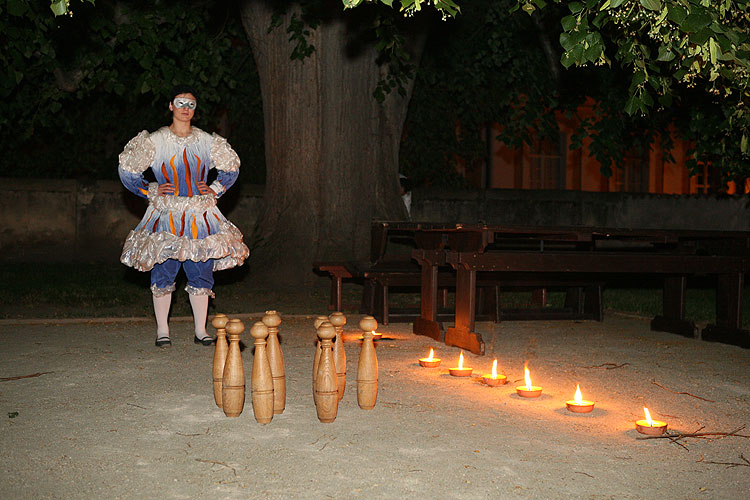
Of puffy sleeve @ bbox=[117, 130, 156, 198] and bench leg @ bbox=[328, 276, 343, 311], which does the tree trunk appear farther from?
puffy sleeve @ bbox=[117, 130, 156, 198]

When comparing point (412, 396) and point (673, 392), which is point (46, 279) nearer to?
point (412, 396)

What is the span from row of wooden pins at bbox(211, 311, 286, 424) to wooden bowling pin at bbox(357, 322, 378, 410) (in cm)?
46

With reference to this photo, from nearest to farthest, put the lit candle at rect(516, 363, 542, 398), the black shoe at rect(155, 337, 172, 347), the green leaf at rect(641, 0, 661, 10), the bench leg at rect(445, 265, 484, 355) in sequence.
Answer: the green leaf at rect(641, 0, 661, 10), the lit candle at rect(516, 363, 542, 398), the black shoe at rect(155, 337, 172, 347), the bench leg at rect(445, 265, 484, 355)

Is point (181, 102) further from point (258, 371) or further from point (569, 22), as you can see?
point (569, 22)

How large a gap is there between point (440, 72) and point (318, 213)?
478 centimetres

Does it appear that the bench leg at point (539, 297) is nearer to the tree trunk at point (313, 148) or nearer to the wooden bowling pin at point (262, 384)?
the tree trunk at point (313, 148)

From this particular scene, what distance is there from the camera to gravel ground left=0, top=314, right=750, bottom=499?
143 inches

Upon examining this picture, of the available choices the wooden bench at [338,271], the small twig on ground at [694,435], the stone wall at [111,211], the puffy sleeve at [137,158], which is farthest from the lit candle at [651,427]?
the stone wall at [111,211]

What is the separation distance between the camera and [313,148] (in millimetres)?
11141

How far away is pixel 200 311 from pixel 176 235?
74cm

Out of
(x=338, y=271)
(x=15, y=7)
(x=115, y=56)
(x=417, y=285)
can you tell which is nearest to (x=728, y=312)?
(x=417, y=285)

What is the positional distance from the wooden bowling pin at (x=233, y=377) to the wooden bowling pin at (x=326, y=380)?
42 centimetres

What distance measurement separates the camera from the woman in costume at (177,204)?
22.4ft

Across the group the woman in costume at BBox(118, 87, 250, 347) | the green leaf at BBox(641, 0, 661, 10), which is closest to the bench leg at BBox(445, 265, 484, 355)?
the woman in costume at BBox(118, 87, 250, 347)
